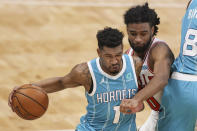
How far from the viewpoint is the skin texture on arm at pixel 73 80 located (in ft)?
13.5

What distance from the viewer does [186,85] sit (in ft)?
13.5

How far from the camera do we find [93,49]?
30.0 ft

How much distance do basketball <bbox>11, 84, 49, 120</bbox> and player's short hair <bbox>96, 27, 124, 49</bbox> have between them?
0.74 m

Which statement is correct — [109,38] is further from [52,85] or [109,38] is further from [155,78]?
[52,85]

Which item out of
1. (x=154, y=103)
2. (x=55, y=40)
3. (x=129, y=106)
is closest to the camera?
(x=129, y=106)

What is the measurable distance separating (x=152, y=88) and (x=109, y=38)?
1.99ft

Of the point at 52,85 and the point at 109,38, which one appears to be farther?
the point at 52,85

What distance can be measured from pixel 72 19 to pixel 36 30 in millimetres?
964

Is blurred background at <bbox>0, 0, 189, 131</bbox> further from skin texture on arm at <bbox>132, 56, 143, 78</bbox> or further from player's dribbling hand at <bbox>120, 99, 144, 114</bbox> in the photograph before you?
player's dribbling hand at <bbox>120, 99, 144, 114</bbox>

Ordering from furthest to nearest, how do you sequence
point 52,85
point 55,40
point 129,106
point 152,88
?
point 55,40 < point 52,85 < point 152,88 < point 129,106

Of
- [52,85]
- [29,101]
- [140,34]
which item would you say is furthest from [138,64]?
[29,101]

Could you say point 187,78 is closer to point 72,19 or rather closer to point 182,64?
point 182,64

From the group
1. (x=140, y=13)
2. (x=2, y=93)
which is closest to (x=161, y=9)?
(x=2, y=93)

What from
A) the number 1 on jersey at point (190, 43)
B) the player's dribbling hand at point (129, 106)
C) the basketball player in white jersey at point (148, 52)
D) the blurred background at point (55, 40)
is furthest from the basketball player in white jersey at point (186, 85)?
the blurred background at point (55, 40)
